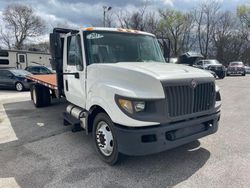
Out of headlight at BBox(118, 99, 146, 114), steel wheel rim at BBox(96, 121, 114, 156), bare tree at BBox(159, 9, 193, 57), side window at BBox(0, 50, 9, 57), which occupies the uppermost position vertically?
bare tree at BBox(159, 9, 193, 57)

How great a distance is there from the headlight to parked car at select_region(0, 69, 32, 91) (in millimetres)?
12380

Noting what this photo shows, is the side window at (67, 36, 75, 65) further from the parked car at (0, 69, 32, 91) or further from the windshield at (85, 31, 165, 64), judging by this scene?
the parked car at (0, 69, 32, 91)

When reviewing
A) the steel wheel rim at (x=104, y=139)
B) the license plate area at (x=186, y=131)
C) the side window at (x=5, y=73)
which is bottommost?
the steel wheel rim at (x=104, y=139)

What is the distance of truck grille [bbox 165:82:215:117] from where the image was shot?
10.6 feet

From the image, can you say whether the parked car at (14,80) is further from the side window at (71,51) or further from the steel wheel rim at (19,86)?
the side window at (71,51)

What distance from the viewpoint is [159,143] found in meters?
3.18

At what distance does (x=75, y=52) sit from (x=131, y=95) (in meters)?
2.04

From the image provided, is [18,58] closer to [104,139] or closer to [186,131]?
[104,139]

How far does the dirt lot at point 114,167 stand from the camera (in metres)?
3.25

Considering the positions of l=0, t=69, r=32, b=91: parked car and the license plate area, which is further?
l=0, t=69, r=32, b=91: parked car

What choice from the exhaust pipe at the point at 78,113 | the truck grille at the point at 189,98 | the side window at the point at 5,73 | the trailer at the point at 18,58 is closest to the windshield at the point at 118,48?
the exhaust pipe at the point at 78,113

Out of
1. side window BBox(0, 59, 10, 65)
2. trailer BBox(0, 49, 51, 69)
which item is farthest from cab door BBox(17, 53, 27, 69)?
side window BBox(0, 59, 10, 65)

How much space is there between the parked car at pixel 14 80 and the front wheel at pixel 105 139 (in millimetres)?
11559

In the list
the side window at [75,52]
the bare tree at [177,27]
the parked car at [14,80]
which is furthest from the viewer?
the bare tree at [177,27]
